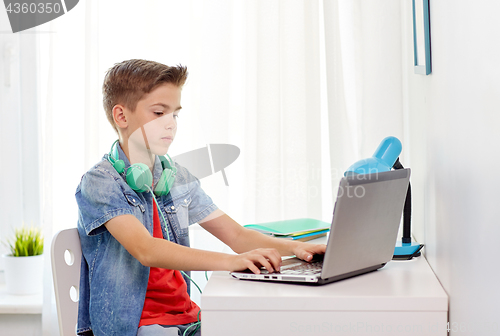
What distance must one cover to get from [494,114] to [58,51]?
63.8 inches

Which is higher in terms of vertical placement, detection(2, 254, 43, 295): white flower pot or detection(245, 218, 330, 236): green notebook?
detection(245, 218, 330, 236): green notebook

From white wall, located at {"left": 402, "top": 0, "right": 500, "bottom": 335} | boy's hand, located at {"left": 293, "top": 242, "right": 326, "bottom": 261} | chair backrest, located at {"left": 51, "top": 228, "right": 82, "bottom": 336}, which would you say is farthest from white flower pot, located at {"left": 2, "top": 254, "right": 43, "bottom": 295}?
white wall, located at {"left": 402, "top": 0, "right": 500, "bottom": 335}

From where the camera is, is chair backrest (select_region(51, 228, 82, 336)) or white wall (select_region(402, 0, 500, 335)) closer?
white wall (select_region(402, 0, 500, 335))

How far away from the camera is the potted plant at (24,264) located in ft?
5.84

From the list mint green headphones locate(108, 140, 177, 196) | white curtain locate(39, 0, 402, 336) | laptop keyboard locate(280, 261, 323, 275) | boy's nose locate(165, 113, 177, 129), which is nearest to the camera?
laptop keyboard locate(280, 261, 323, 275)

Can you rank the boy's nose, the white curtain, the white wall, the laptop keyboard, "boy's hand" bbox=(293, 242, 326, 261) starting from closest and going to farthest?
the white wall < the laptop keyboard < "boy's hand" bbox=(293, 242, 326, 261) < the boy's nose < the white curtain

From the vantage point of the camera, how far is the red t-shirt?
1.01 m

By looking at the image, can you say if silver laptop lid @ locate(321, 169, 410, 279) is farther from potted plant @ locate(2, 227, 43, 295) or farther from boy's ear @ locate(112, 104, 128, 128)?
potted plant @ locate(2, 227, 43, 295)

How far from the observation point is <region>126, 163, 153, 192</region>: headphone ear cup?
104cm

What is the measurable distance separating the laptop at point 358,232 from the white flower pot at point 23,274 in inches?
49.7

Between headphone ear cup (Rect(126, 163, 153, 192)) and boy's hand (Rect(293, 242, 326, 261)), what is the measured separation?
1.19ft

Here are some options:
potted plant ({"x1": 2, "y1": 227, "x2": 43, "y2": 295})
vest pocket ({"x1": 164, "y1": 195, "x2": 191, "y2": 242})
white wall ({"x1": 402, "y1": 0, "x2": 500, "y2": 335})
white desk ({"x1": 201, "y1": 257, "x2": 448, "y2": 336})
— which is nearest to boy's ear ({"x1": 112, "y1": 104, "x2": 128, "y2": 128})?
vest pocket ({"x1": 164, "y1": 195, "x2": 191, "y2": 242})

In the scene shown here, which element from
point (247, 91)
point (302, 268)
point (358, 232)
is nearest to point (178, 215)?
point (302, 268)

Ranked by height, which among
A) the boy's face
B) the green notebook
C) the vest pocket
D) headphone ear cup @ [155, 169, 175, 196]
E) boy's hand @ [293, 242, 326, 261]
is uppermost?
the boy's face
